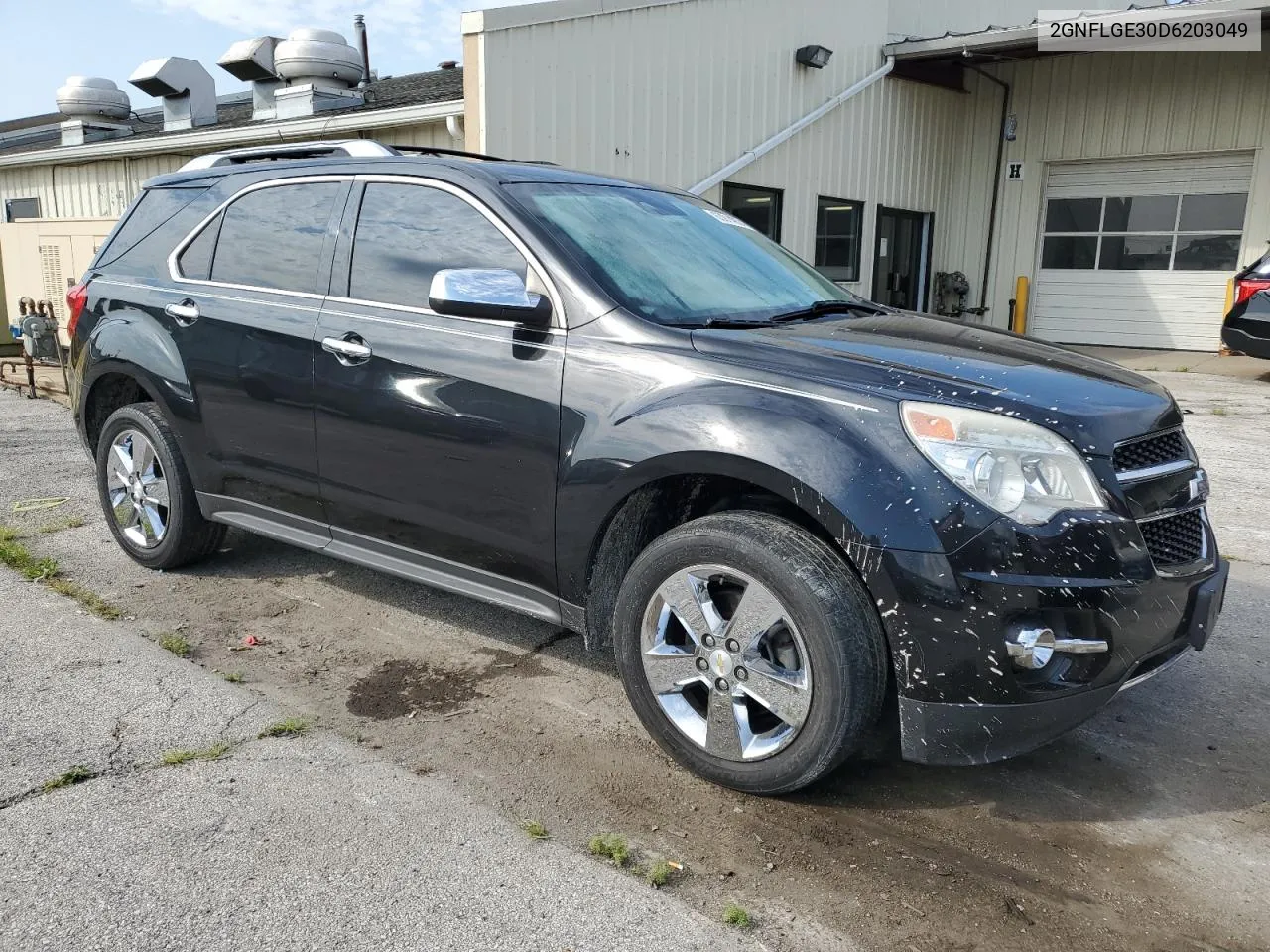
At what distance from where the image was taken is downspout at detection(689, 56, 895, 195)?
11.5m

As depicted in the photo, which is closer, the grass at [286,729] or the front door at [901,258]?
the grass at [286,729]

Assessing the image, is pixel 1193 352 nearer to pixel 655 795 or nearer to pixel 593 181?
pixel 593 181

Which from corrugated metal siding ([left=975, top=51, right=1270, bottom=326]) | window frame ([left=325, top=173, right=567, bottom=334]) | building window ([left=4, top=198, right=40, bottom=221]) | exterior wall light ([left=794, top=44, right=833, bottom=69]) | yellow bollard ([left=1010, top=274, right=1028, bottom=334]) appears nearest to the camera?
window frame ([left=325, top=173, right=567, bottom=334])

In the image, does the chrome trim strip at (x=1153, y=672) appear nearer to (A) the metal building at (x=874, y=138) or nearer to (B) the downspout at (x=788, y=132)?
(A) the metal building at (x=874, y=138)

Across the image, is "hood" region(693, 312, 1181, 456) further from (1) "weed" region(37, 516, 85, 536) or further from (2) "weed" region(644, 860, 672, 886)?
(1) "weed" region(37, 516, 85, 536)

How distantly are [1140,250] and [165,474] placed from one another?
14963 mm

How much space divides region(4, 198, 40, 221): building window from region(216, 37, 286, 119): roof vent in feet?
17.4

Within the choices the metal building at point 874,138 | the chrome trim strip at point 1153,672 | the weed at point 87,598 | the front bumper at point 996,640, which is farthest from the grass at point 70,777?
the metal building at point 874,138

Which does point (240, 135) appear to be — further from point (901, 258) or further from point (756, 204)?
point (901, 258)

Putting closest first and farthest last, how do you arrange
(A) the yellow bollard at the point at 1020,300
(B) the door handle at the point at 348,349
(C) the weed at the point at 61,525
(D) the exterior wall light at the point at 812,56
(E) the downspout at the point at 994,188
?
1. (B) the door handle at the point at 348,349
2. (C) the weed at the point at 61,525
3. (D) the exterior wall light at the point at 812,56
4. (E) the downspout at the point at 994,188
5. (A) the yellow bollard at the point at 1020,300

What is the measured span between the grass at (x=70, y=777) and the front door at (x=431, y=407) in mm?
1194

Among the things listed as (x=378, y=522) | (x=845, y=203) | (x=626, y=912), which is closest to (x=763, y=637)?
(x=626, y=912)

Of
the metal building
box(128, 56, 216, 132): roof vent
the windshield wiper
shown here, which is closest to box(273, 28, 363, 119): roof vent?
the metal building

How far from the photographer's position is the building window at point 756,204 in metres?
12.2
